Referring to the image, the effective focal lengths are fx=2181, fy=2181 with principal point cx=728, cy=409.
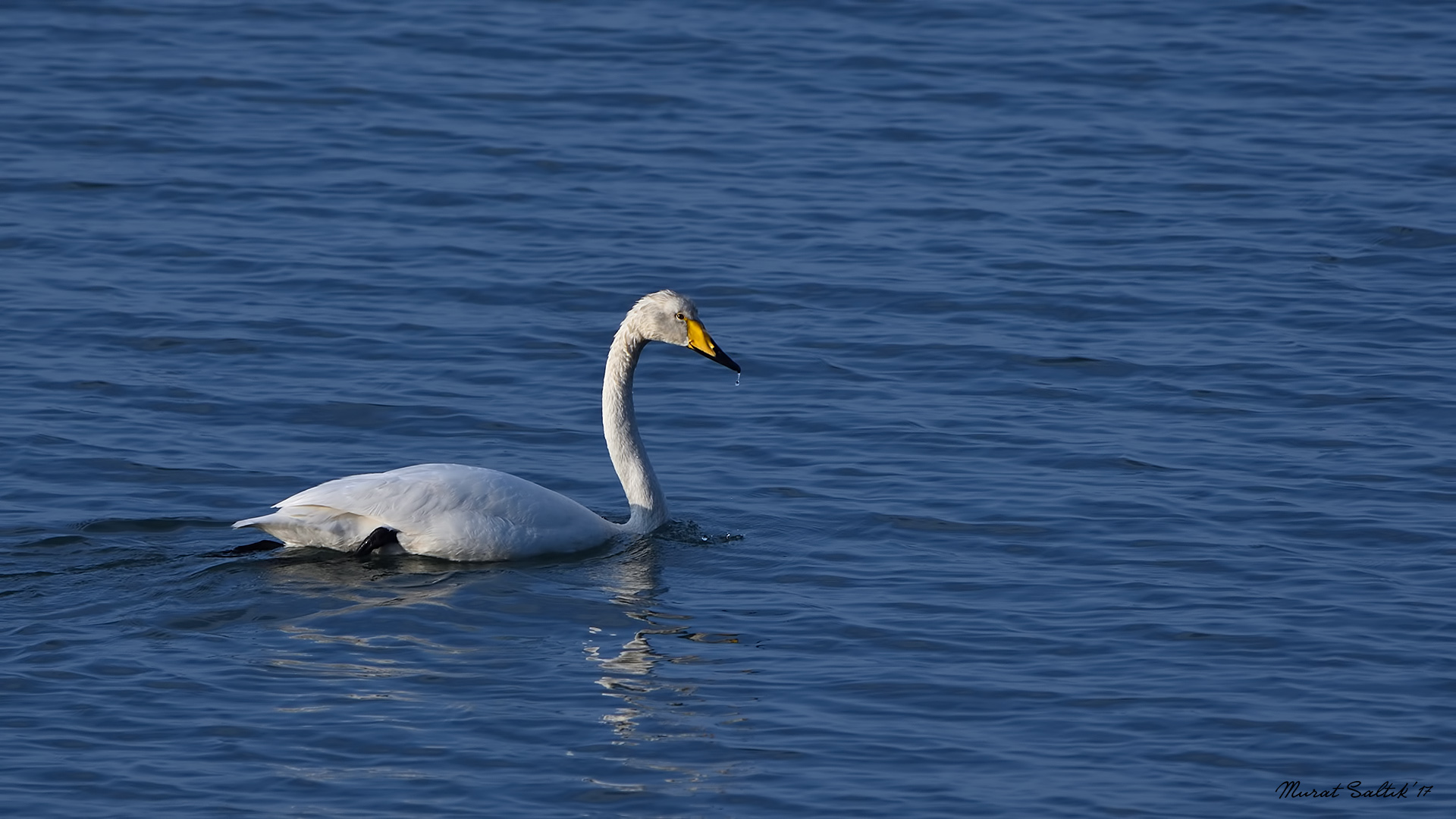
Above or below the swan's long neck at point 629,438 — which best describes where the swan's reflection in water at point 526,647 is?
below

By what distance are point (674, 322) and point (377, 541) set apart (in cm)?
203

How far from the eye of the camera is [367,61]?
2134 cm

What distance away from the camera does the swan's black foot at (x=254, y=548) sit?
10.5m

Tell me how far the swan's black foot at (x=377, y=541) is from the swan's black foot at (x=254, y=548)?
405mm

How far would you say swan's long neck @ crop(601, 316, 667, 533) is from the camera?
11.4 metres

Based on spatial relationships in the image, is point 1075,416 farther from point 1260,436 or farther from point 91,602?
point 91,602

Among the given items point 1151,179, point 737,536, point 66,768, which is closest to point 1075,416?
point 737,536

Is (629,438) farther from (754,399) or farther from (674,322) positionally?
(754,399)

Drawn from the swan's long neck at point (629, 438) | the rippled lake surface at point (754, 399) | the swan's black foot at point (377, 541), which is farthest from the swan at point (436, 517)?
the swan's long neck at point (629, 438)

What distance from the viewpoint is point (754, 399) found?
1377 cm
